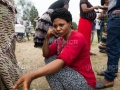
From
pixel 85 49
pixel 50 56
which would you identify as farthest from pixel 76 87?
pixel 50 56

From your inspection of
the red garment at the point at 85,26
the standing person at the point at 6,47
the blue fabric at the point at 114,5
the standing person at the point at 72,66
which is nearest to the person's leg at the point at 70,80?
the standing person at the point at 72,66

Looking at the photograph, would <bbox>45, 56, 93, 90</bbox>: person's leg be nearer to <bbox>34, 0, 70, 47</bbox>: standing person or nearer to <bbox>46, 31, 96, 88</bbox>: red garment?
<bbox>46, 31, 96, 88</bbox>: red garment

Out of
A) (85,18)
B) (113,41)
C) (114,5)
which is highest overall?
(114,5)

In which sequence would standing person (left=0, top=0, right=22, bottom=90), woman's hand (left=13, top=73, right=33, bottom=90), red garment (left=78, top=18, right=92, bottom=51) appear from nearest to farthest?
1. woman's hand (left=13, top=73, right=33, bottom=90)
2. standing person (left=0, top=0, right=22, bottom=90)
3. red garment (left=78, top=18, right=92, bottom=51)

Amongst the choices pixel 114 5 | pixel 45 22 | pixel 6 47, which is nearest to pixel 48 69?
pixel 6 47

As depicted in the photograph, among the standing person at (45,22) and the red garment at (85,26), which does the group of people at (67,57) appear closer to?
the standing person at (45,22)

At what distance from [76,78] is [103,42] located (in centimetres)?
445

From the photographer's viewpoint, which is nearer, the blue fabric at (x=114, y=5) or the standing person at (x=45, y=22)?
the blue fabric at (x=114, y=5)

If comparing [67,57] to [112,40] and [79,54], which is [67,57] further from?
[112,40]

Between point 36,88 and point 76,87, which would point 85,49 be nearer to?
point 76,87

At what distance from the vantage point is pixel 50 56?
2338mm

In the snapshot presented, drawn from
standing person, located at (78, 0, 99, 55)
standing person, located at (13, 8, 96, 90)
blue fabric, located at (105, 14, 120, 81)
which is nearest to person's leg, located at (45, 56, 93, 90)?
standing person, located at (13, 8, 96, 90)

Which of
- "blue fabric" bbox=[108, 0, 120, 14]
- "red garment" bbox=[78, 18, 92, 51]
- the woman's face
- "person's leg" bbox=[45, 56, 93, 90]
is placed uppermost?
"blue fabric" bbox=[108, 0, 120, 14]

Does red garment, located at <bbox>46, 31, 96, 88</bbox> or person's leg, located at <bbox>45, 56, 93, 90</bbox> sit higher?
red garment, located at <bbox>46, 31, 96, 88</bbox>
